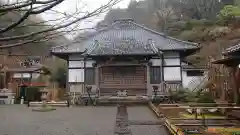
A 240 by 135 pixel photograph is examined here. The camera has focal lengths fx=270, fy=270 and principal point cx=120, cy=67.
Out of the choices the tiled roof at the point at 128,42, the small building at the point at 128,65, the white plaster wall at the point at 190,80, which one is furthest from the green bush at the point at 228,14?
the small building at the point at 128,65

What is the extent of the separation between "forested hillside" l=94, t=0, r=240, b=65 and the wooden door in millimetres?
5443

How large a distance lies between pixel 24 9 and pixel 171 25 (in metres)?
41.7

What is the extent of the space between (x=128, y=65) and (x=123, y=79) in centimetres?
132

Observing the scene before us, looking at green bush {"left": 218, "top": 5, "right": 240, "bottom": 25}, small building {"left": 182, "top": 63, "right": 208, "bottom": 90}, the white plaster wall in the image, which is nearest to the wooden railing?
small building {"left": 182, "top": 63, "right": 208, "bottom": 90}

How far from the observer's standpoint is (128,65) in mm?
21594

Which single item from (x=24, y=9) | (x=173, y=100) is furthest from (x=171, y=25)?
(x=24, y=9)

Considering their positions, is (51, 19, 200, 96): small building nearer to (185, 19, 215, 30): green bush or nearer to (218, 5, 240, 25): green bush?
(218, 5, 240, 25): green bush

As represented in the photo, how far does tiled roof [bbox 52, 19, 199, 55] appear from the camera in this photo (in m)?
21.3

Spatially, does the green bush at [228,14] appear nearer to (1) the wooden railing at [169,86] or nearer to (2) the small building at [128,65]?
(2) the small building at [128,65]

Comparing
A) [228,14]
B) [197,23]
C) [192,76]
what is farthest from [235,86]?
[197,23]

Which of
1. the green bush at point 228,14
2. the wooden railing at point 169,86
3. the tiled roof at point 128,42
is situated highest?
Answer: the green bush at point 228,14

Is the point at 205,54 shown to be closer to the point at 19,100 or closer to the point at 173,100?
the point at 173,100

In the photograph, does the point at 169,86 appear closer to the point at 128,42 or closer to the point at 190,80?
the point at 190,80

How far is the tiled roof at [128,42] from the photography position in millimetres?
21297
